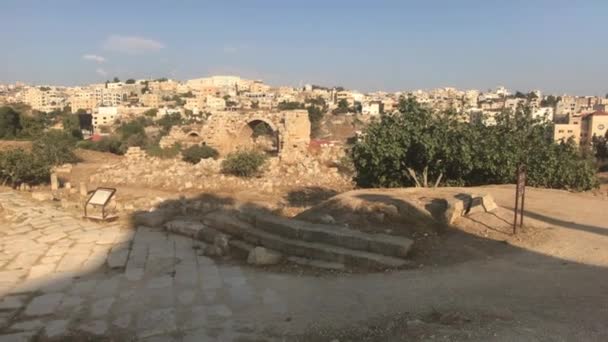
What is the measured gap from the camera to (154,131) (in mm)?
47469

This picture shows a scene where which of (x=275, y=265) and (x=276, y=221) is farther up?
(x=276, y=221)

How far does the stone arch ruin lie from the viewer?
28.4 m

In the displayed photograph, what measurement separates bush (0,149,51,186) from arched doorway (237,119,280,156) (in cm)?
1643

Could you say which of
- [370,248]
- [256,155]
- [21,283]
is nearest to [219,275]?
[370,248]

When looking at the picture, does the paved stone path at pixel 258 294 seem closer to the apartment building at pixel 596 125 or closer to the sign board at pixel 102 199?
the sign board at pixel 102 199

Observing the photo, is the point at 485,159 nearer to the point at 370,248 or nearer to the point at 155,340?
the point at 370,248

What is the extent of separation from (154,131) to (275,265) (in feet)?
150

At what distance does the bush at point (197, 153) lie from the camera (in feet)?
86.2

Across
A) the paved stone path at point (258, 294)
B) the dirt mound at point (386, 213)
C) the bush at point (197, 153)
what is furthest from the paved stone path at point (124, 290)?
the bush at point (197, 153)

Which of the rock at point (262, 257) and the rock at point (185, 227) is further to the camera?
the rock at point (185, 227)

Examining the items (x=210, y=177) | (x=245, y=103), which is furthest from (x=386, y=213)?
(x=245, y=103)

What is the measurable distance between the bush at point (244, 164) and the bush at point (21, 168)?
6.82 metres

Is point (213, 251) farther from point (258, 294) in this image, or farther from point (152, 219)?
point (152, 219)

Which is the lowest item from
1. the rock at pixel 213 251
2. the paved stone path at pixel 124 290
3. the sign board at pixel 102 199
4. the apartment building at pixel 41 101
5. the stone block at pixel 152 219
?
the paved stone path at pixel 124 290
